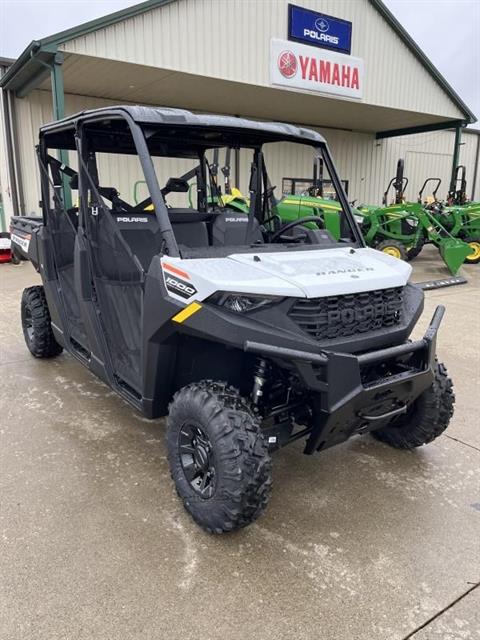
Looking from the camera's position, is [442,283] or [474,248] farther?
[474,248]

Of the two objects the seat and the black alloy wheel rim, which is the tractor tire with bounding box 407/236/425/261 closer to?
the seat

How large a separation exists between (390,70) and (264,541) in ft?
42.9

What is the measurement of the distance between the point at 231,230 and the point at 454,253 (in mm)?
7313

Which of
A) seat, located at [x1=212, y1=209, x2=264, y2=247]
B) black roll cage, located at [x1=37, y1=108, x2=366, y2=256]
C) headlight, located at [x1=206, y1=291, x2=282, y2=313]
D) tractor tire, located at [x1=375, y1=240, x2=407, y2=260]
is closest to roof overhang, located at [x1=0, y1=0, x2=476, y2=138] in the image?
tractor tire, located at [x1=375, y1=240, x2=407, y2=260]

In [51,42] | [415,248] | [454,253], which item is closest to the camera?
[51,42]

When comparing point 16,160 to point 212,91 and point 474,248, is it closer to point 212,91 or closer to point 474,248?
point 212,91

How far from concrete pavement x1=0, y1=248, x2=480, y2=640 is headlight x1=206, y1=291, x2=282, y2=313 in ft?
3.57

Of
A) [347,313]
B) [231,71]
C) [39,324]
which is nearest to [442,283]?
[231,71]

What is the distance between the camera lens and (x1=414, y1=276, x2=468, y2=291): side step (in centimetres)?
872

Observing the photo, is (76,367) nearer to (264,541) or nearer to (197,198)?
(197,198)

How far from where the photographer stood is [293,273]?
93.9 inches

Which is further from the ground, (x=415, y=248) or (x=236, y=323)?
(x=236, y=323)

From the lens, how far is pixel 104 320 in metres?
3.23

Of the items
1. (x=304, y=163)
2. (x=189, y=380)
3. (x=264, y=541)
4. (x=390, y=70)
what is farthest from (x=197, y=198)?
(x=304, y=163)
